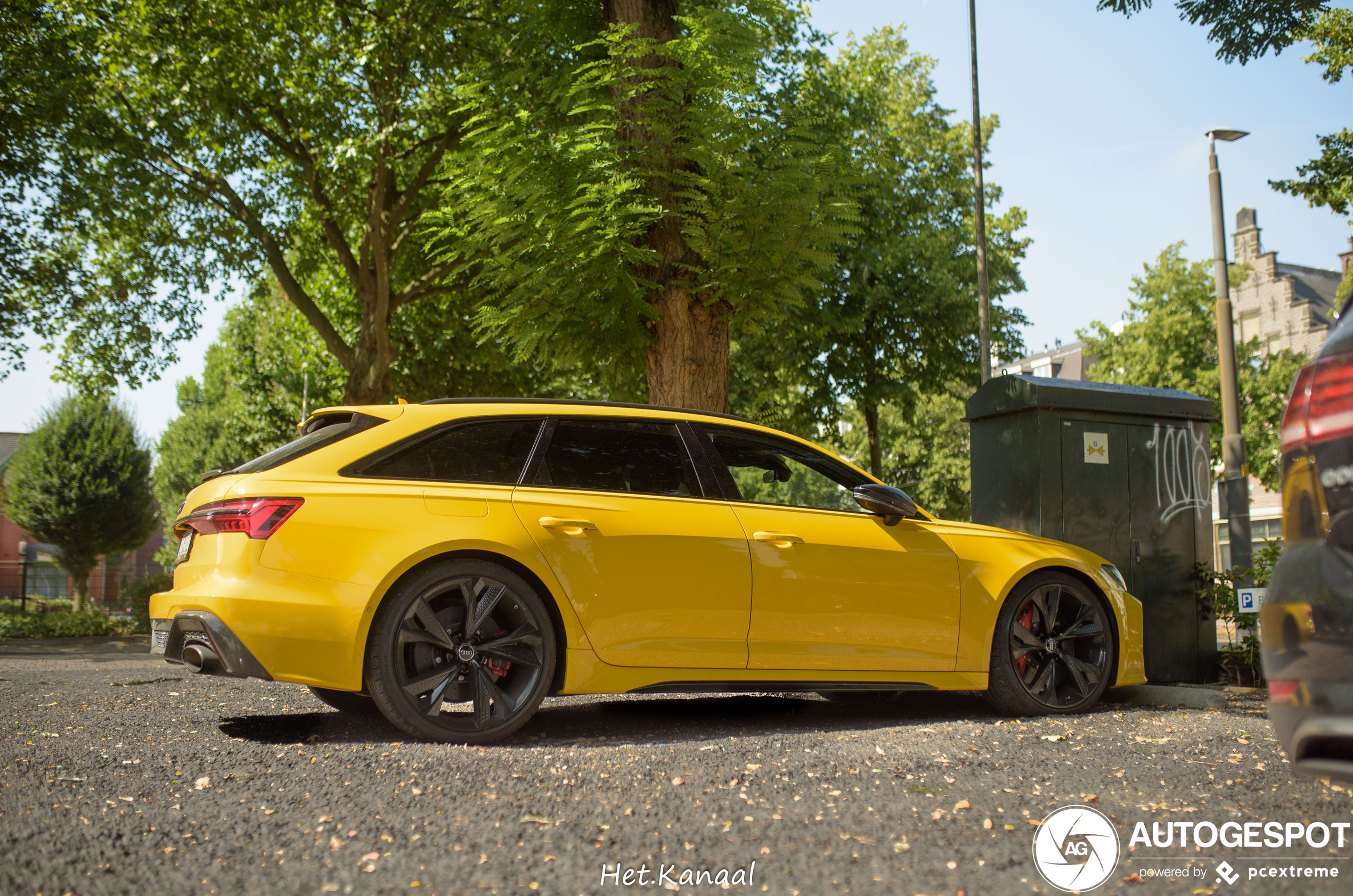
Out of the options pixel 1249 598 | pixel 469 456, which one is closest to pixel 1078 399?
pixel 1249 598

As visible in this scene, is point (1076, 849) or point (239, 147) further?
point (239, 147)

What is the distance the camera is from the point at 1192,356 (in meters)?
28.9

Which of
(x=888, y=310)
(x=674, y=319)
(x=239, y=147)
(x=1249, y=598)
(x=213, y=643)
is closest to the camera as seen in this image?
(x=213, y=643)

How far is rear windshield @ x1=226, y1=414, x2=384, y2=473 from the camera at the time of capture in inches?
175

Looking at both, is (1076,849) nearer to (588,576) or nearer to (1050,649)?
(588,576)

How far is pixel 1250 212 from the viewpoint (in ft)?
138

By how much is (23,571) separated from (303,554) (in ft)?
86.9

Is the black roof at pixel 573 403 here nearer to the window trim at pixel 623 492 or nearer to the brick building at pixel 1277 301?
the window trim at pixel 623 492

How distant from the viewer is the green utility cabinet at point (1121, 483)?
22.2 ft

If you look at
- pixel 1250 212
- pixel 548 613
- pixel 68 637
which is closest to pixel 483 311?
pixel 548 613

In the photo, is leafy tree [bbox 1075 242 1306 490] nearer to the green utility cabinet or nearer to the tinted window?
the green utility cabinet

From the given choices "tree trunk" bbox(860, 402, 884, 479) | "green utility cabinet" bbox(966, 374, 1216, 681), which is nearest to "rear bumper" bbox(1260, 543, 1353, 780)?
"green utility cabinet" bbox(966, 374, 1216, 681)

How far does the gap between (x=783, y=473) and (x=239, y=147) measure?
14445mm

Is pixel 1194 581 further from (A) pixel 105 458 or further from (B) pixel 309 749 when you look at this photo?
(A) pixel 105 458
